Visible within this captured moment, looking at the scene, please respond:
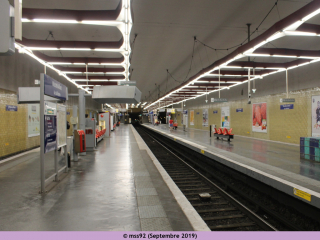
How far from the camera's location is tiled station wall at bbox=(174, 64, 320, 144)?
1154 cm

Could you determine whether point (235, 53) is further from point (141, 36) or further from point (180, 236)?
point (180, 236)

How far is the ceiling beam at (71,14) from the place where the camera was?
18.8 feet

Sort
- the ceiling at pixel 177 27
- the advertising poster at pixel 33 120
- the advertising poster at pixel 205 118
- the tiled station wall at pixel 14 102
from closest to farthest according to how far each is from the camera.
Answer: the ceiling at pixel 177 27
the tiled station wall at pixel 14 102
the advertising poster at pixel 33 120
the advertising poster at pixel 205 118

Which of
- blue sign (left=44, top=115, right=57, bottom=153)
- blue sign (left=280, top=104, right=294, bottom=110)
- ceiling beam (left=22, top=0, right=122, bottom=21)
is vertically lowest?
blue sign (left=44, top=115, right=57, bottom=153)

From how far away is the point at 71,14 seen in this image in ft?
19.2

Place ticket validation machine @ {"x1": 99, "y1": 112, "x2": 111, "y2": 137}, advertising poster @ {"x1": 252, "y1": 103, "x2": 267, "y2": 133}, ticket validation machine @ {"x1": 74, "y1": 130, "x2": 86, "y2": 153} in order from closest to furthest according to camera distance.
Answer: ticket validation machine @ {"x1": 74, "y1": 130, "x2": 86, "y2": 153}
advertising poster @ {"x1": 252, "y1": 103, "x2": 267, "y2": 133}
ticket validation machine @ {"x1": 99, "y1": 112, "x2": 111, "y2": 137}

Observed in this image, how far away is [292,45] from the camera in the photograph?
425 inches

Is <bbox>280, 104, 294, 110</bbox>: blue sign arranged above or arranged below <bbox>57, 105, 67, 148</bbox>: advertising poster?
above

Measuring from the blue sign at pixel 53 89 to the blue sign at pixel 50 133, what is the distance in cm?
49

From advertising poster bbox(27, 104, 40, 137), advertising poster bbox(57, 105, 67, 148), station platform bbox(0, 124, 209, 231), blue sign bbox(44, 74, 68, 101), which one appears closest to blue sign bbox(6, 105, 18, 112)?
advertising poster bbox(27, 104, 40, 137)

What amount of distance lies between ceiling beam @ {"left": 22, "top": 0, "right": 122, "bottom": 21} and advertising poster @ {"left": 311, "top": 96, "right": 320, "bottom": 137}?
10.5 m

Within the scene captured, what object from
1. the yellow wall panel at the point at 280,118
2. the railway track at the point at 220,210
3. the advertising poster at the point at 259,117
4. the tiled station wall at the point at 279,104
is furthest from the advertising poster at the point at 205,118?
the railway track at the point at 220,210

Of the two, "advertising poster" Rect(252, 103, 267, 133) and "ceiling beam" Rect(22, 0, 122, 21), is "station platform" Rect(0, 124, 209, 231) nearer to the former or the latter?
"ceiling beam" Rect(22, 0, 122, 21)

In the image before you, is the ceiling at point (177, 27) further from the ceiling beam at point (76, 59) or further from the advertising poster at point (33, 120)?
the advertising poster at point (33, 120)
